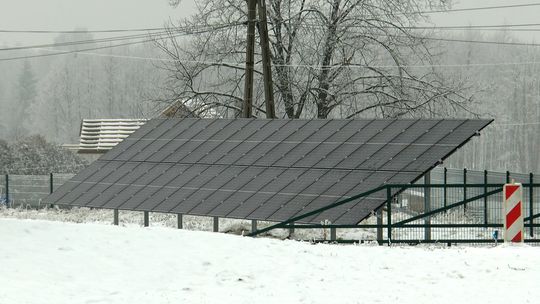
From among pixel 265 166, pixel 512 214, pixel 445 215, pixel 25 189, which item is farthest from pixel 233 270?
pixel 25 189

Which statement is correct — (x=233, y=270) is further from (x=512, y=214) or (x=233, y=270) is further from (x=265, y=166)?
(x=265, y=166)

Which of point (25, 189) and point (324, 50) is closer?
point (324, 50)

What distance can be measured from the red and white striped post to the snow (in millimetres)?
822

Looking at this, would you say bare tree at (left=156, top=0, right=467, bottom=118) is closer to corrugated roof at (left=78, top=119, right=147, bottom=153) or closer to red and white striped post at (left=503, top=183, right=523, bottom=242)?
red and white striped post at (left=503, top=183, right=523, bottom=242)

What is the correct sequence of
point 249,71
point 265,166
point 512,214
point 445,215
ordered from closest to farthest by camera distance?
point 512,214, point 265,166, point 445,215, point 249,71

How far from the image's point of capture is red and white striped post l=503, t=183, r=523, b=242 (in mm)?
17688

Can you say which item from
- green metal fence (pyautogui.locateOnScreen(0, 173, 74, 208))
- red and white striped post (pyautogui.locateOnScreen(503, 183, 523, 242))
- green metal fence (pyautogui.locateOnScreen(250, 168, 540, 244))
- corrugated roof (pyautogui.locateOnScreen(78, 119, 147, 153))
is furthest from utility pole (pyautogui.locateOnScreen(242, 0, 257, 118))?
corrugated roof (pyautogui.locateOnScreen(78, 119, 147, 153))

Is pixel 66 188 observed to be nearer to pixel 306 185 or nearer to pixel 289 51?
pixel 306 185

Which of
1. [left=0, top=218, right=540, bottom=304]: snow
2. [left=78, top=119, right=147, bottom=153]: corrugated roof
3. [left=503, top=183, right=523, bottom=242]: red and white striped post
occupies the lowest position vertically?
[left=0, top=218, right=540, bottom=304]: snow

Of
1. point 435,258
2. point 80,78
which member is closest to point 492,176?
point 435,258

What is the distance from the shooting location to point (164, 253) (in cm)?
1585

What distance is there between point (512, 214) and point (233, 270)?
5881 mm

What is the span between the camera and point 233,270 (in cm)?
1477

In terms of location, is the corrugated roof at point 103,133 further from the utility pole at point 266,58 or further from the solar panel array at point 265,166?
the solar panel array at point 265,166
